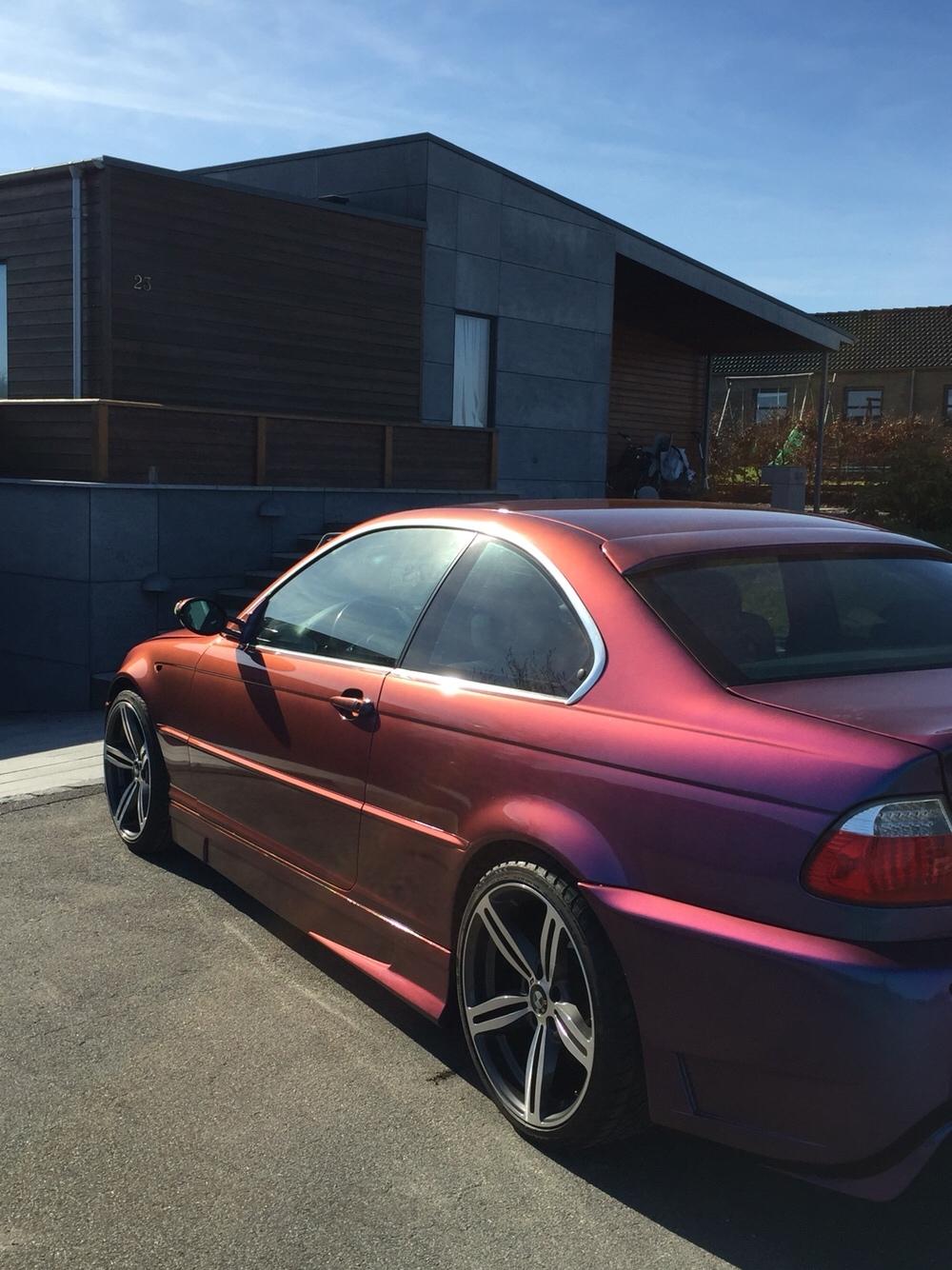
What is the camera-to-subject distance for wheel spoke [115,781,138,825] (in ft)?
18.4

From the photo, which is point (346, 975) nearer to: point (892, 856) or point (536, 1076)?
point (536, 1076)

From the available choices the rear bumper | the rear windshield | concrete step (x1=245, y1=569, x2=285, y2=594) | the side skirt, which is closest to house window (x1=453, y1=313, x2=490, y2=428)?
concrete step (x1=245, y1=569, x2=285, y2=594)

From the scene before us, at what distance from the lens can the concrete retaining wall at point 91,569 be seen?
10977mm

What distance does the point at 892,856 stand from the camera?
2.49m

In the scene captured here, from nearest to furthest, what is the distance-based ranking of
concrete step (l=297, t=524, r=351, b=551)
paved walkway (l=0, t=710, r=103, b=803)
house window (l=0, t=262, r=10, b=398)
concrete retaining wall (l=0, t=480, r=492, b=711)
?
paved walkway (l=0, t=710, r=103, b=803) → concrete retaining wall (l=0, t=480, r=492, b=711) → concrete step (l=297, t=524, r=351, b=551) → house window (l=0, t=262, r=10, b=398)

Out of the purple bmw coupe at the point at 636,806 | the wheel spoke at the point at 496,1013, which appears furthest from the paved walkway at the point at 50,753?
the wheel spoke at the point at 496,1013

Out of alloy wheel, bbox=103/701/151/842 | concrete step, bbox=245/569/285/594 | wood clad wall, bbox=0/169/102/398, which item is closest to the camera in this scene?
alloy wheel, bbox=103/701/151/842

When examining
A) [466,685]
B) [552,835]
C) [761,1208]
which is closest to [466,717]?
[466,685]

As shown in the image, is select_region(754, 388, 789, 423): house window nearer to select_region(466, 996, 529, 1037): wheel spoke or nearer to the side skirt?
the side skirt

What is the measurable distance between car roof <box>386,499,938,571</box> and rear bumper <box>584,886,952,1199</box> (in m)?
1.05

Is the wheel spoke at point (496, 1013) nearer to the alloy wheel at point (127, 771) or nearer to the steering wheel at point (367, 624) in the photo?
the steering wheel at point (367, 624)

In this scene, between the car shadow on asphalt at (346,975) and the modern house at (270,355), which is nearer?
the car shadow on asphalt at (346,975)

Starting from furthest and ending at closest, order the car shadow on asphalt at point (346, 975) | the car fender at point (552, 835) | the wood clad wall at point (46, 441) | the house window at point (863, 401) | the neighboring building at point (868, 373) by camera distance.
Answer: the house window at point (863, 401)
the neighboring building at point (868, 373)
the wood clad wall at point (46, 441)
the car shadow on asphalt at point (346, 975)
the car fender at point (552, 835)

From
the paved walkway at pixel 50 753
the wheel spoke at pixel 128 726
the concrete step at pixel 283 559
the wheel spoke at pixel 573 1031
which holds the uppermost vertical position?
the concrete step at pixel 283 559
